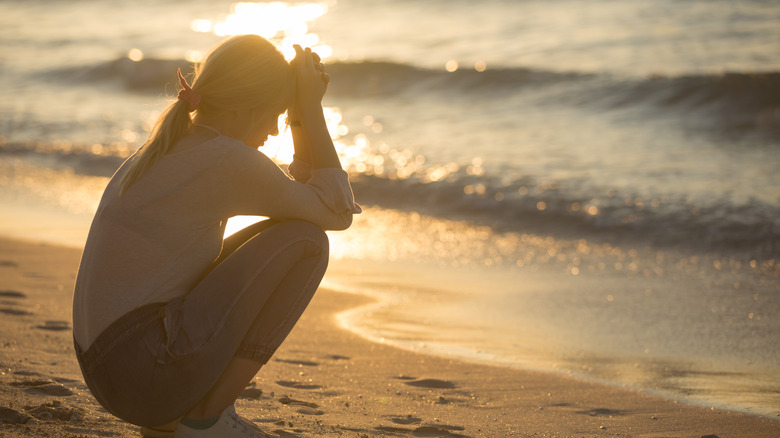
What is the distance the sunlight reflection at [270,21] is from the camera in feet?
68.1

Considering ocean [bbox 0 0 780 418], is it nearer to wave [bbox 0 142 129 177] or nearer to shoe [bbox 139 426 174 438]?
wave [bbox 0 142 129 177]

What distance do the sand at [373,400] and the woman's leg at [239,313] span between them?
17.7 inches

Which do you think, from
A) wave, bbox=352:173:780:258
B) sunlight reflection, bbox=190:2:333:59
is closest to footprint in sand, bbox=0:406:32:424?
wave, bbox=352:173:780:258

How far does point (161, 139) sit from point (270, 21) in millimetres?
20922

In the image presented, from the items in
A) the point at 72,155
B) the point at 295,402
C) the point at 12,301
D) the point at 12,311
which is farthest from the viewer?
the point at 72,155

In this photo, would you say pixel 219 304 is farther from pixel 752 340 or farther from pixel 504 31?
pixel 504 31

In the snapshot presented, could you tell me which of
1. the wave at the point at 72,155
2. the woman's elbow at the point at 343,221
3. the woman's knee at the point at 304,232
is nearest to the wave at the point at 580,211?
the wave at the point at 72,155

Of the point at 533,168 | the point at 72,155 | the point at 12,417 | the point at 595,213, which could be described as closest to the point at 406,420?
the point at 12,417

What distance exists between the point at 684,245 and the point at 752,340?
95.1 inches

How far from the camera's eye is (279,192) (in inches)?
104

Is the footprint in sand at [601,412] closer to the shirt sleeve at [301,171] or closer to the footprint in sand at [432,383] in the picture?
the footprint in sand at [432,383]

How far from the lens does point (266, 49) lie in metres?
2.67

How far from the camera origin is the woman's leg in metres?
2.59

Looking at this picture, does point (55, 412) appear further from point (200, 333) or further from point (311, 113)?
point (311, 113)
